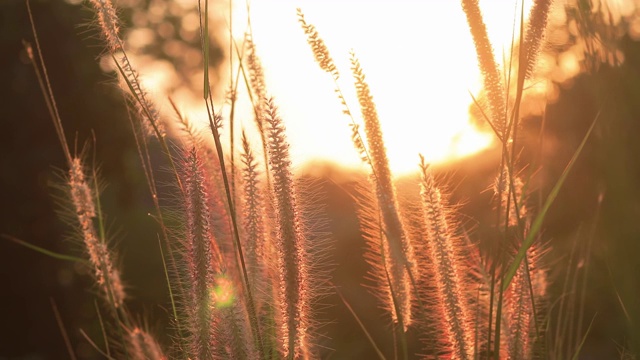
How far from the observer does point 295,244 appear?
132cm

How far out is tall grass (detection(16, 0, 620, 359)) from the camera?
4.29 ft

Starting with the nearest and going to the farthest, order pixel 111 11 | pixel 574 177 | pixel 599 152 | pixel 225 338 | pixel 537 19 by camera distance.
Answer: pixel 599 152 < pixel 225 338 < pixel 537 19 < pixel 111 11 < pixel 574 177

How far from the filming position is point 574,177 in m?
5.66

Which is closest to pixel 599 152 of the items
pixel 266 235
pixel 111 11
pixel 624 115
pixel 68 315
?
pixel 624 115

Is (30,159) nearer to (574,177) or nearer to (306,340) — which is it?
(574,177)

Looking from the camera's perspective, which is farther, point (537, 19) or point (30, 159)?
point (30, 159)

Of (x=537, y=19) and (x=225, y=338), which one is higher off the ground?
(x=537, y=19)

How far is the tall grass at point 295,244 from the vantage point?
1.31 meters

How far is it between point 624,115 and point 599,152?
69mm

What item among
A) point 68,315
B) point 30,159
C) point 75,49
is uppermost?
point 75,49

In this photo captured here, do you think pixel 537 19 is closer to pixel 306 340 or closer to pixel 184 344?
pixel 306 340

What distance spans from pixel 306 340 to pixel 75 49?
1389cm

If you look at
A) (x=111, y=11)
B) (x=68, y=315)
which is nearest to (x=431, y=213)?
(x=111, y=11)

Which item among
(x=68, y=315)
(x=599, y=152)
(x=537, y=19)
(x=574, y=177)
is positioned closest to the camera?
(x=599, y=152)
